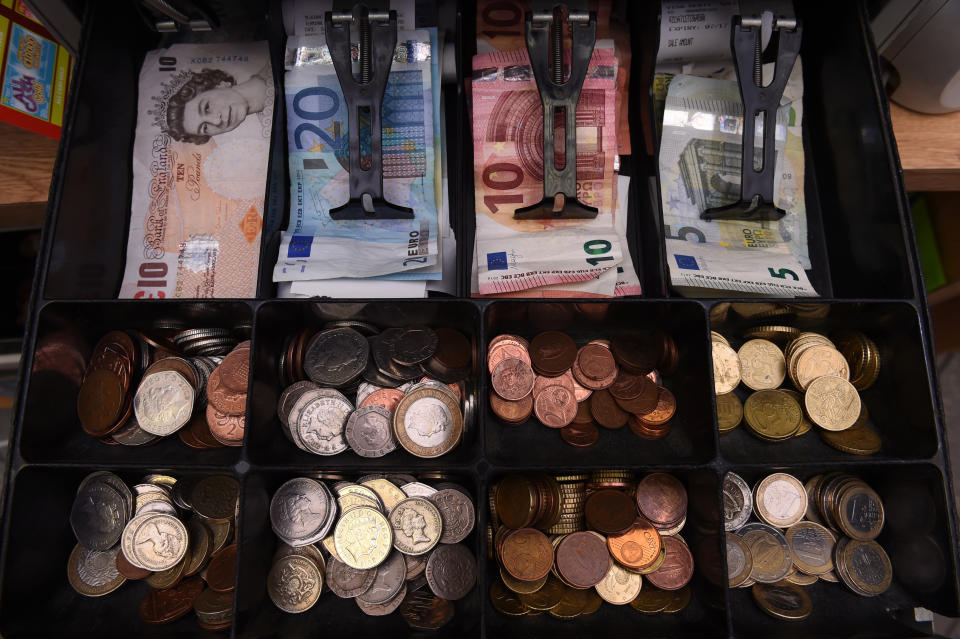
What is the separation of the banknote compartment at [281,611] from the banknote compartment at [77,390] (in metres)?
0.12

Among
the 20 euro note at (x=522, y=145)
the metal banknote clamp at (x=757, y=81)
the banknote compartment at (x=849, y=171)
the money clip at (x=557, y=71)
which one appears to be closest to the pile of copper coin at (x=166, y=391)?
the 20 euro note at (x=522, y=145)

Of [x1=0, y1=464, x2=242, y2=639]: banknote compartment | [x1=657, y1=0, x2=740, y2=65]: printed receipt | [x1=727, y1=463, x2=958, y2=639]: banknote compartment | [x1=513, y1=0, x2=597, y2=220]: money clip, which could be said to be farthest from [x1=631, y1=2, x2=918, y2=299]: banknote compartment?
[x1=0, y1=464, x2=242, y2=639]: banknote compartment

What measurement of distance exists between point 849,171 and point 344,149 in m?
1.34

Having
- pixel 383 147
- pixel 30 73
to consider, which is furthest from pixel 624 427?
pixel 30 73

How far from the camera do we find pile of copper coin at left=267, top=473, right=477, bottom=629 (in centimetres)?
120

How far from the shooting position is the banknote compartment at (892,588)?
115cm

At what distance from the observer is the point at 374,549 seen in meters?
1.21

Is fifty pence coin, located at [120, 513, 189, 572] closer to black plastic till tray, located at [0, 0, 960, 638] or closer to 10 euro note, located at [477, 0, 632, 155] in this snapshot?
black plastic till tray, located at [0, 0, 960, 638]

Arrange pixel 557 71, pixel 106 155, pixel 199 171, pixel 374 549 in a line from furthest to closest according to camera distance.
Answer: pixel 199 171 < pixel 106 155 < pixel 557 71 < pixel 374 549

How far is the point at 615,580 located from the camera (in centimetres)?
123

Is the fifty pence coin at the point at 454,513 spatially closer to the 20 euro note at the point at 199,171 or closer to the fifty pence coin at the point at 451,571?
the fifty pence coin at the point at 451,571

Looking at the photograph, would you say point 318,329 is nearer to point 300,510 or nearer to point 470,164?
point 300,510

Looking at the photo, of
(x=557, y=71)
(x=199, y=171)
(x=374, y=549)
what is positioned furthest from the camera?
(x=199, y=171)

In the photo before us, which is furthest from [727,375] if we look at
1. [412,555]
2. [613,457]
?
[412,555]
